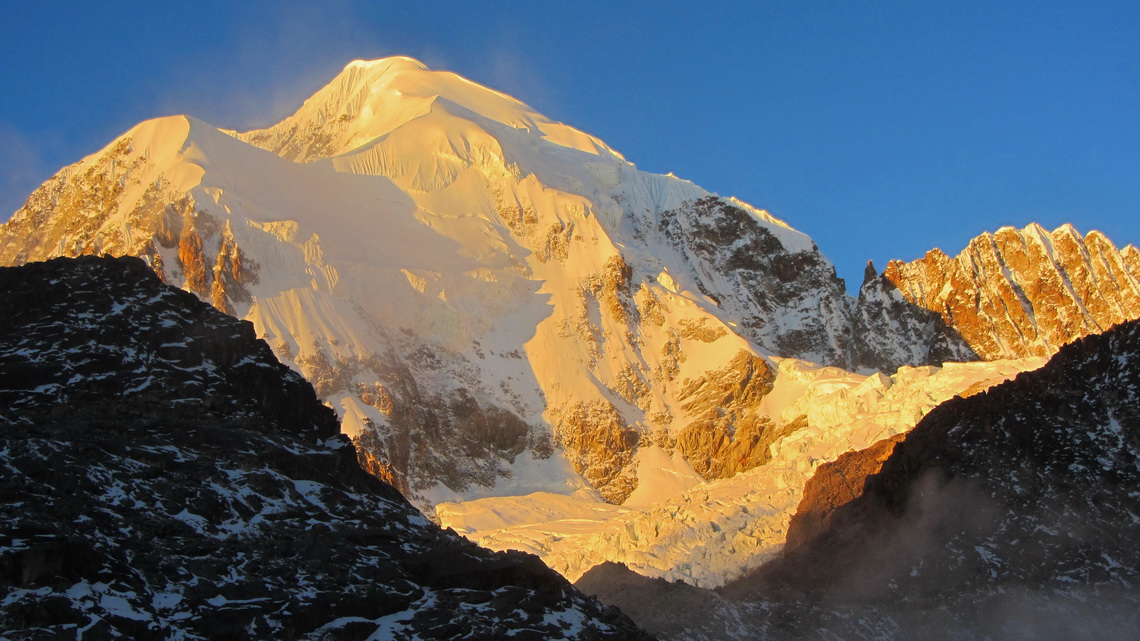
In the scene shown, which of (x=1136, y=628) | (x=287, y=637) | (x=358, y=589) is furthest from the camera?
(x=1136, y=628)

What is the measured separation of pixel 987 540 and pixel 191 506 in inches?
2533

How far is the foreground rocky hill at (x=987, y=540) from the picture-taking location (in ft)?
322

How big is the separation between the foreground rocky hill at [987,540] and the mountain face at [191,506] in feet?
117

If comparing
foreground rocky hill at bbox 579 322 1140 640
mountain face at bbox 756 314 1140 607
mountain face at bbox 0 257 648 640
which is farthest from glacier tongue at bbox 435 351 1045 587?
mountain face at bbox 0 257 648 640

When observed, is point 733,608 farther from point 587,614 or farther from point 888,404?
point 888,404

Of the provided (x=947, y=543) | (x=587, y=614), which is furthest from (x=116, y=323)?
(x=947, y=543)

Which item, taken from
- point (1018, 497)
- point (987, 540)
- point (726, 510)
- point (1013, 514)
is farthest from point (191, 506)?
point (726, 510)

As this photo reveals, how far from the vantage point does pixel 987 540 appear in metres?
104

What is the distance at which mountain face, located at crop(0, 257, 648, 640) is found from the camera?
56531 millimetres

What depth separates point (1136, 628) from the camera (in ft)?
304

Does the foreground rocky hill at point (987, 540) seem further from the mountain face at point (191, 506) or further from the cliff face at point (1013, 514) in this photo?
the mountain face at point (191, 506)

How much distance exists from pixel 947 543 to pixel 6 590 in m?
74.5

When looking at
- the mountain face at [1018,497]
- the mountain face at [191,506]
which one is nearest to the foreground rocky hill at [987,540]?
the mountain face at [1018,497]

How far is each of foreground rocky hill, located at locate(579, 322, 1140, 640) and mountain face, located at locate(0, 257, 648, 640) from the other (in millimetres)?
35812
